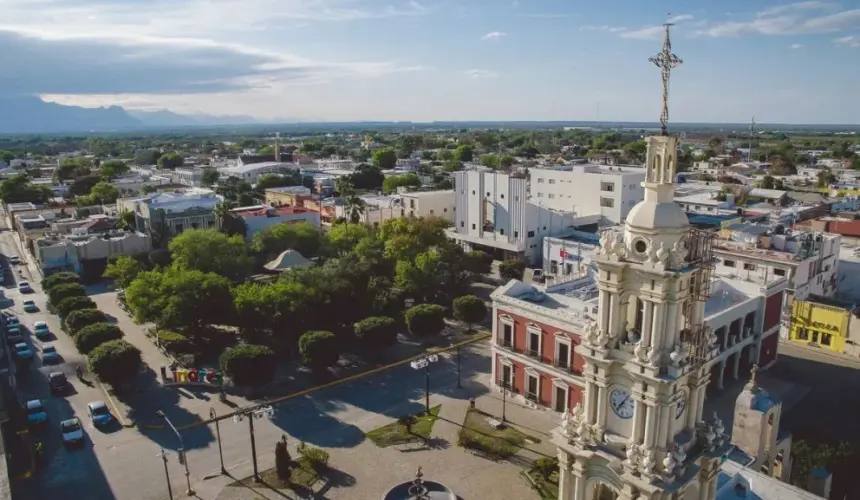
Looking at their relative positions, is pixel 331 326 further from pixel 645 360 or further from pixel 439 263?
pixel 645 360

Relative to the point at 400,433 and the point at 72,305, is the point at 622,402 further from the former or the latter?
the point at 72,305

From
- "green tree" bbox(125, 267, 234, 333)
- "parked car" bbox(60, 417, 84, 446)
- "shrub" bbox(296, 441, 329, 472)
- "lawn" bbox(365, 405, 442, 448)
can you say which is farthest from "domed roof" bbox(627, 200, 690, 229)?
"green tree" bbox(125, 267, 234, 333)

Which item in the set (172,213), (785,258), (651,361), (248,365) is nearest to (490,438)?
(248,365)

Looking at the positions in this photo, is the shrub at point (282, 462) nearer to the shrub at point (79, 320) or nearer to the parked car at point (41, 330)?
the shrub at point (79, 320)

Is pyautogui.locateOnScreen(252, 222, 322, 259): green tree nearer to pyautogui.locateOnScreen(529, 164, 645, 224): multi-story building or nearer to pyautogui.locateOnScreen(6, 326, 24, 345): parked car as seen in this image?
pyautogui.locateOnScreen(6, 326, 24, 345): parked car

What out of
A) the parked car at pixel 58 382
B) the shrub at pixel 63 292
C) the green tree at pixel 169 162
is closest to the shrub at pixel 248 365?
the parked car at pixel 58 382

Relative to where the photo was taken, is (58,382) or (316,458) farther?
(58,382)
